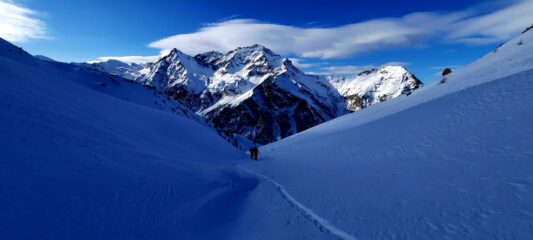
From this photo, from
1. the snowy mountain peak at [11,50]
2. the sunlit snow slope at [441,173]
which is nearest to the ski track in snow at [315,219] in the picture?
the sunlit snow slope at [441,173]

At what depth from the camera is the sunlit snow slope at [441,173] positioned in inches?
376

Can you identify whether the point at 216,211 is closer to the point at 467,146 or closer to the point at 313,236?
the point at 313,236

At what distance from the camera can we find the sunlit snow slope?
9.56 metres

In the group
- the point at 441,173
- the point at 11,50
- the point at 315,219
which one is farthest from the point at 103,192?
the point at 11,50

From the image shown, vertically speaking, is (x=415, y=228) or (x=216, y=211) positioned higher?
(x=415, y=228)

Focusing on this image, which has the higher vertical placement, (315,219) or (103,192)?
(103,192)

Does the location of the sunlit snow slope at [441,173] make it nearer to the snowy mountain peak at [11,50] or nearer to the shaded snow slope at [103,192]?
the shaded snow slope at [103,192]

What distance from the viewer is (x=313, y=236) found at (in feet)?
36.6

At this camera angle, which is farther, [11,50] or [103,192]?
[11,50]

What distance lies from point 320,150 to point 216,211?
1437 centimetres

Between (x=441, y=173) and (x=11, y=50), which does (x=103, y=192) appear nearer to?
(x=441, y=173)

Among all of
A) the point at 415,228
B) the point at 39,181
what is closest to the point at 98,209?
the point at 39,181

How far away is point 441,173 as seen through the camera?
13.1m

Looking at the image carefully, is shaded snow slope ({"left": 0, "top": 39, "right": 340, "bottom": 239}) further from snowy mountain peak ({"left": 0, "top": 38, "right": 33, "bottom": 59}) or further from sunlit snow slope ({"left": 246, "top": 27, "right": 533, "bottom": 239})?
snowy mountain peak ({"left": 0, "top": 38, "right": 33, "bottom": 59})
